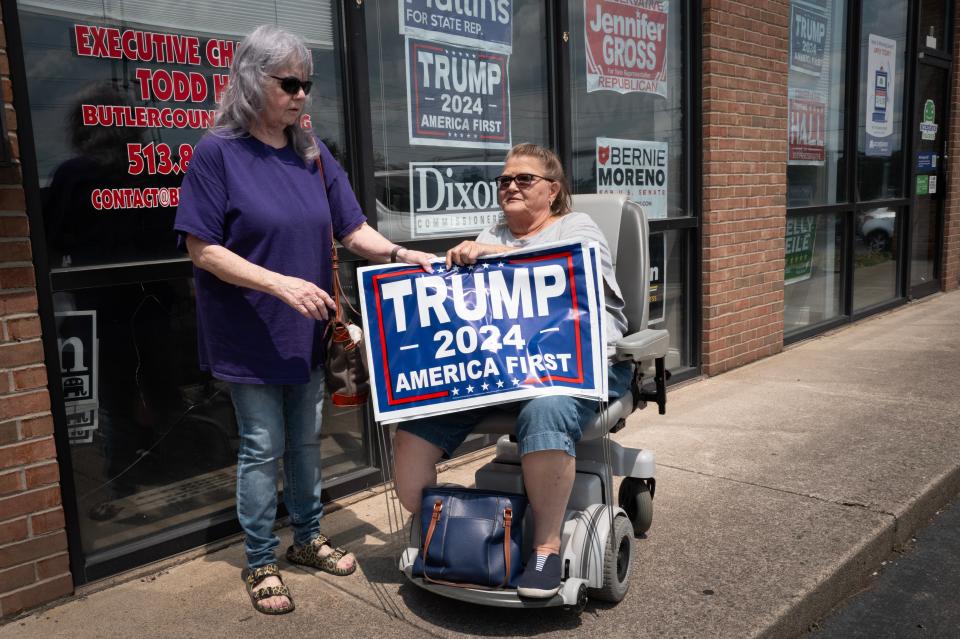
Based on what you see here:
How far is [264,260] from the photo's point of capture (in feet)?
9.04

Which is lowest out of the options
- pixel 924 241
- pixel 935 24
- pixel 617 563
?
pixel 617 563

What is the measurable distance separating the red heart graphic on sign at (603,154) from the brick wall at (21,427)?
3.57m

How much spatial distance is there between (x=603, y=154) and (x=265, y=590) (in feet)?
12.0

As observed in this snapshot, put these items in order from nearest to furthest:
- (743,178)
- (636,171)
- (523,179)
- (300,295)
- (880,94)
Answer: (300,295), (523,179), (636,171), (743,178), (880,94)

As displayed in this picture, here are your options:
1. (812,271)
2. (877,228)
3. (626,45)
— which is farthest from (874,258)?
(626,45)

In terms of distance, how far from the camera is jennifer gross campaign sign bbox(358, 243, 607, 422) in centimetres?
279

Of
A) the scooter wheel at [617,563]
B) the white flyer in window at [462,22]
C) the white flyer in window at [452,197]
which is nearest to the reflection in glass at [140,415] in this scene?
the white flyer in window at [452,197]

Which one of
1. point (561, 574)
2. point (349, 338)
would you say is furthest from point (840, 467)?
point (349, 338)

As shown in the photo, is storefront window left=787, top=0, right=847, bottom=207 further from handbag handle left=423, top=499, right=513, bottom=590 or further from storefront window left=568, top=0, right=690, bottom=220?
handbag handle left=423, top=499, right=513, bottom=590

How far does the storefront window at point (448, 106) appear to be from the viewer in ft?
13.6

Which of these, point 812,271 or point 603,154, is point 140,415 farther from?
point 812,271

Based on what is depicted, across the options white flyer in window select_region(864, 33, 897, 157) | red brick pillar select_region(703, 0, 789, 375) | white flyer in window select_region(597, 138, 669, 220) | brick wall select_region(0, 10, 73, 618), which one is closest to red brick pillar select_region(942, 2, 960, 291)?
white flyer in window select_region(864, 33, 897, 157)

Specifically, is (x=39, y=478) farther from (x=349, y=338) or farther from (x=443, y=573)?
(x=443, y=573)

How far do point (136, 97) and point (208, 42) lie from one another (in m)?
0.43
